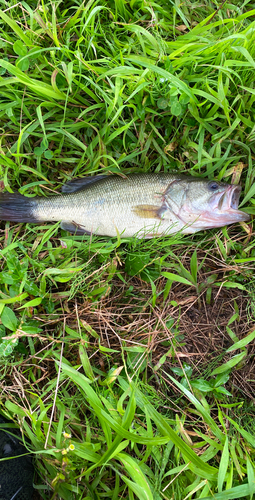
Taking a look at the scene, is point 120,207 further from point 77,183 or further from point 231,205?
point 231,205

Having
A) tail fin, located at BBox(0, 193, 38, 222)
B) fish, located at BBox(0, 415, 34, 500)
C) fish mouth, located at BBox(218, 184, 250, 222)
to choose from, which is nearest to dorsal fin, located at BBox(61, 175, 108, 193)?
tail fin, located at BBox(0, 193, 38, 222)

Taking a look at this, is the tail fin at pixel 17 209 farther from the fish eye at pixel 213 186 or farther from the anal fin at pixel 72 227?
the fish eye at pixel 213 186

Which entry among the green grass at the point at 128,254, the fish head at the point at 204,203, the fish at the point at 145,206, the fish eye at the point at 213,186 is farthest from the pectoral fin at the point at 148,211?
the fish eye at the point at 213,186

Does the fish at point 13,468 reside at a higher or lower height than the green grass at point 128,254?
lower

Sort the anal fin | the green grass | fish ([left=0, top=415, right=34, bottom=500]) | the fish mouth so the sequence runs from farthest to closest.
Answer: the anal fin < the fish mouth < the green grass < fish ([left=0, top=415, right=34, bottom=500])

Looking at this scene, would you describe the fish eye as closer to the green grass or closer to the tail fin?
the green grass

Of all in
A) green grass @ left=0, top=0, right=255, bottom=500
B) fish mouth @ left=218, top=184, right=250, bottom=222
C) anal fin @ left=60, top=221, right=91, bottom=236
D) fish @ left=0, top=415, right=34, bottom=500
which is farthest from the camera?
anal fin @ left=60, top=221, right=91, bottom=236

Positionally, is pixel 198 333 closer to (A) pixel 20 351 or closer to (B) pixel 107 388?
(B) pixel 107 388
